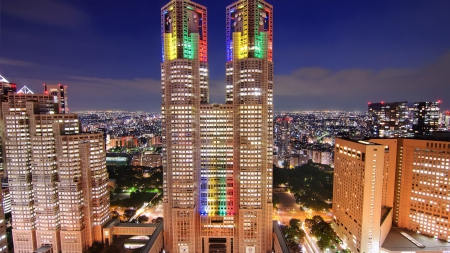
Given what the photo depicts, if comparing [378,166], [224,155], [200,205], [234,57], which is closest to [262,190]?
[224,155]

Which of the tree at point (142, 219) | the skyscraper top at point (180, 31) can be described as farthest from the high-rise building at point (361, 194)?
the tree at point (142, 219)

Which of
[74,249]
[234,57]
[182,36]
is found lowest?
[74,249]

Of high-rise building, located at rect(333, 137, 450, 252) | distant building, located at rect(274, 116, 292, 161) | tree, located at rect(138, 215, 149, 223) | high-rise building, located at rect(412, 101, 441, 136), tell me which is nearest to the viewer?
high-rise building, located at rect(333, 137, 450, 252)

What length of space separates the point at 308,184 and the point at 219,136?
2156 inches

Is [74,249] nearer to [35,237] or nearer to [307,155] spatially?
[35,237]

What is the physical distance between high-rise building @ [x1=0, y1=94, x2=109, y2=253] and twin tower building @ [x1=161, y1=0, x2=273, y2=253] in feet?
62.0

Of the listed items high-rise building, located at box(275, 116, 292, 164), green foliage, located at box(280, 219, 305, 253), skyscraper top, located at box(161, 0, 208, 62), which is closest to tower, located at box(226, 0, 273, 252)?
green foliage, located at box(280, 219, 305, 253)

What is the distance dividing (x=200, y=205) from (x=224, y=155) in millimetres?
11984

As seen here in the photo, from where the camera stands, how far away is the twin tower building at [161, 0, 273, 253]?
47312mm

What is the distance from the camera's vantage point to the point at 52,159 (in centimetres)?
5134

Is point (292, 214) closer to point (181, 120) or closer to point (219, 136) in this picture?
point (219, 136)

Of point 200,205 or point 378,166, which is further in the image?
point 200,205

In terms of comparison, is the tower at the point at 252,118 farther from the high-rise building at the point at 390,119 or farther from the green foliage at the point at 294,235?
the high-rise building at the point at 390,119

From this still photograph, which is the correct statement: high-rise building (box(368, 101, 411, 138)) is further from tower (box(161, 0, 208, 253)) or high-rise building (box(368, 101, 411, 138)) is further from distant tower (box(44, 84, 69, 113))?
distant tower (box(44, 84, 69, 113))
